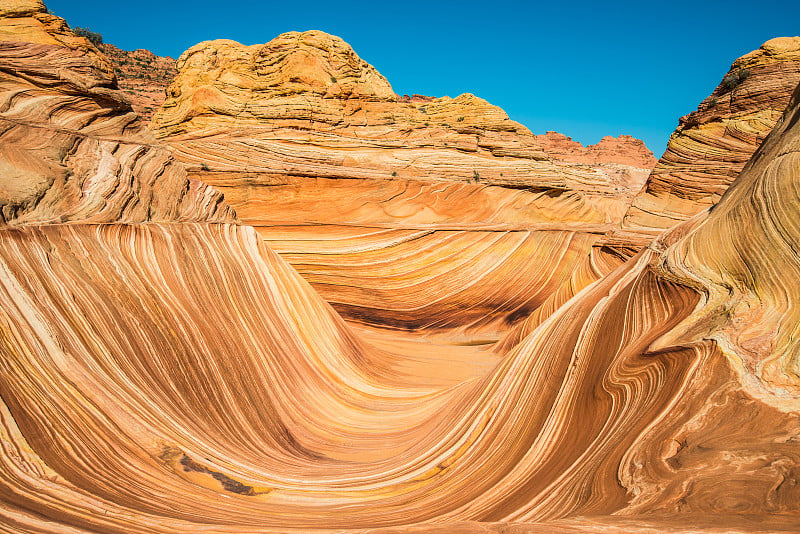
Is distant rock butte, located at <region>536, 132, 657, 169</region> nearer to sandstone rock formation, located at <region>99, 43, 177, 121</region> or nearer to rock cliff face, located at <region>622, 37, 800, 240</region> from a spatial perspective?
sandstone rock formation, located at <region>99, 43, 177, 121</region>

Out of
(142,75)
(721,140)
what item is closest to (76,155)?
(721,140)

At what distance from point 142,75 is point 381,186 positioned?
1131 inches

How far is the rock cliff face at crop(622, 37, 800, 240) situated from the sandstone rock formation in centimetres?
2013

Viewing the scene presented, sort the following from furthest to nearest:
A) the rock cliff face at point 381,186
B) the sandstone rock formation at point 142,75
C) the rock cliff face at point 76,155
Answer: the sandstone rock formation at point 142,75 < the rock cliff face at point 381,186 < the rock cliff face at point 76,155

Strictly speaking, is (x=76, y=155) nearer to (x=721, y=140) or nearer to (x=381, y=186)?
(x=381, y=186)

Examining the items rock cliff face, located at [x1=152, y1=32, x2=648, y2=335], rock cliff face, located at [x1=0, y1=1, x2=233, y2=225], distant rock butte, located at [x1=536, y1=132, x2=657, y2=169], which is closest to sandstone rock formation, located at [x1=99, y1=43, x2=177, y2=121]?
rock cliff face, located at [x1=152, y1=32, x2=648, y2=335]

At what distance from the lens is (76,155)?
5746 millimetres

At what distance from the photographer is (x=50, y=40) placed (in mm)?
12008

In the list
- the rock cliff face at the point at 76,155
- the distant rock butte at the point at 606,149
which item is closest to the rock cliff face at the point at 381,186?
the rock cliff face at the point at 76,155

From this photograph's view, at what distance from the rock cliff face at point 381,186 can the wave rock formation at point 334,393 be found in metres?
3.59

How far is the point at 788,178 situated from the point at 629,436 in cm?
263

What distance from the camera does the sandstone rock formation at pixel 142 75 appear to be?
26.8 metres

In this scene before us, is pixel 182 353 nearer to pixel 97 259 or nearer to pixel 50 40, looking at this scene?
pixel 97 259

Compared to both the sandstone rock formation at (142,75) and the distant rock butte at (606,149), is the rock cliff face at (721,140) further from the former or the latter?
the distant rock butte at (606,149)
